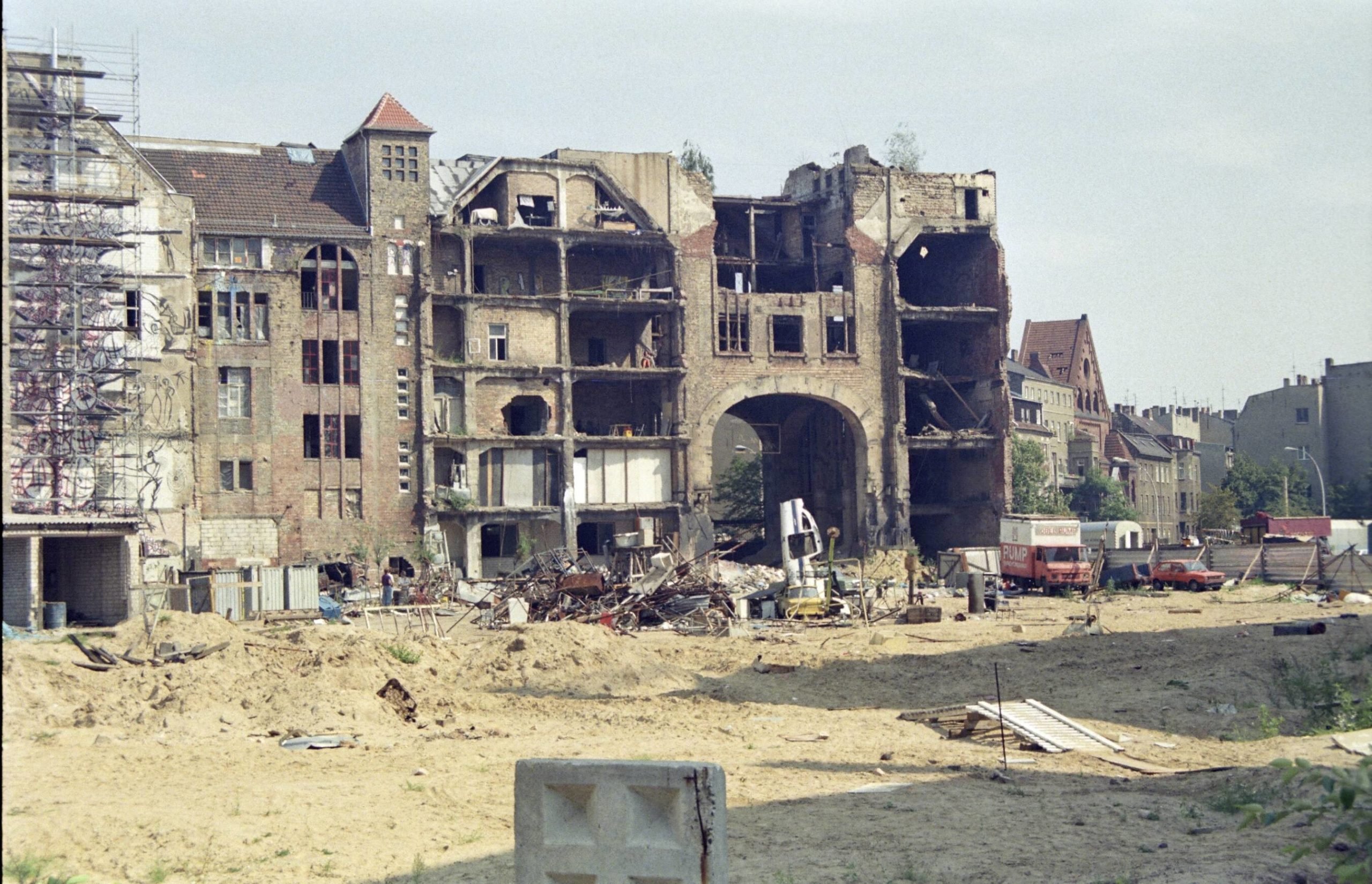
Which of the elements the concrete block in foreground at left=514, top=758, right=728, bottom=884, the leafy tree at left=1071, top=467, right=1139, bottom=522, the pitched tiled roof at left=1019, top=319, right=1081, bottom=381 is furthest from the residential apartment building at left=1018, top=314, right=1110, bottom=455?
the concrete block in foreground at left=514, top=758, right=728, bottom=884

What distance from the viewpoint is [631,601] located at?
4034 centimetres

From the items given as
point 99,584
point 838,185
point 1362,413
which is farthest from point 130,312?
point 1362,413

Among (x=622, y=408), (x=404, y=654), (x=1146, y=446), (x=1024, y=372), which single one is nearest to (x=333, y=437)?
(x=622, y=408)

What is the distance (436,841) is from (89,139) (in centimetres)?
4386

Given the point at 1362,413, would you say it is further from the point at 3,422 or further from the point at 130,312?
the point at 3,422

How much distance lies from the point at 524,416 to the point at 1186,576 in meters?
25.9

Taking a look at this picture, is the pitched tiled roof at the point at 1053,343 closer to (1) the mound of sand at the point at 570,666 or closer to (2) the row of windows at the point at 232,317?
(2) the row of windows at the point at 232,317

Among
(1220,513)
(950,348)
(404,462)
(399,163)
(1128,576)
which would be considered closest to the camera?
(1128,576)

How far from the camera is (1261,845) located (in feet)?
40.4

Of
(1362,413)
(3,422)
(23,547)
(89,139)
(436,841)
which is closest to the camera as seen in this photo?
(3,422)

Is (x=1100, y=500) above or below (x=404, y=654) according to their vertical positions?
above

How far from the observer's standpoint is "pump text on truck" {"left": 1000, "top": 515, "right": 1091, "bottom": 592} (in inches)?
2042

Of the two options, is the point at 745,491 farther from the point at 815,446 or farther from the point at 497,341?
the point at 497,341

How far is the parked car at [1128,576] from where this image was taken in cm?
5381
